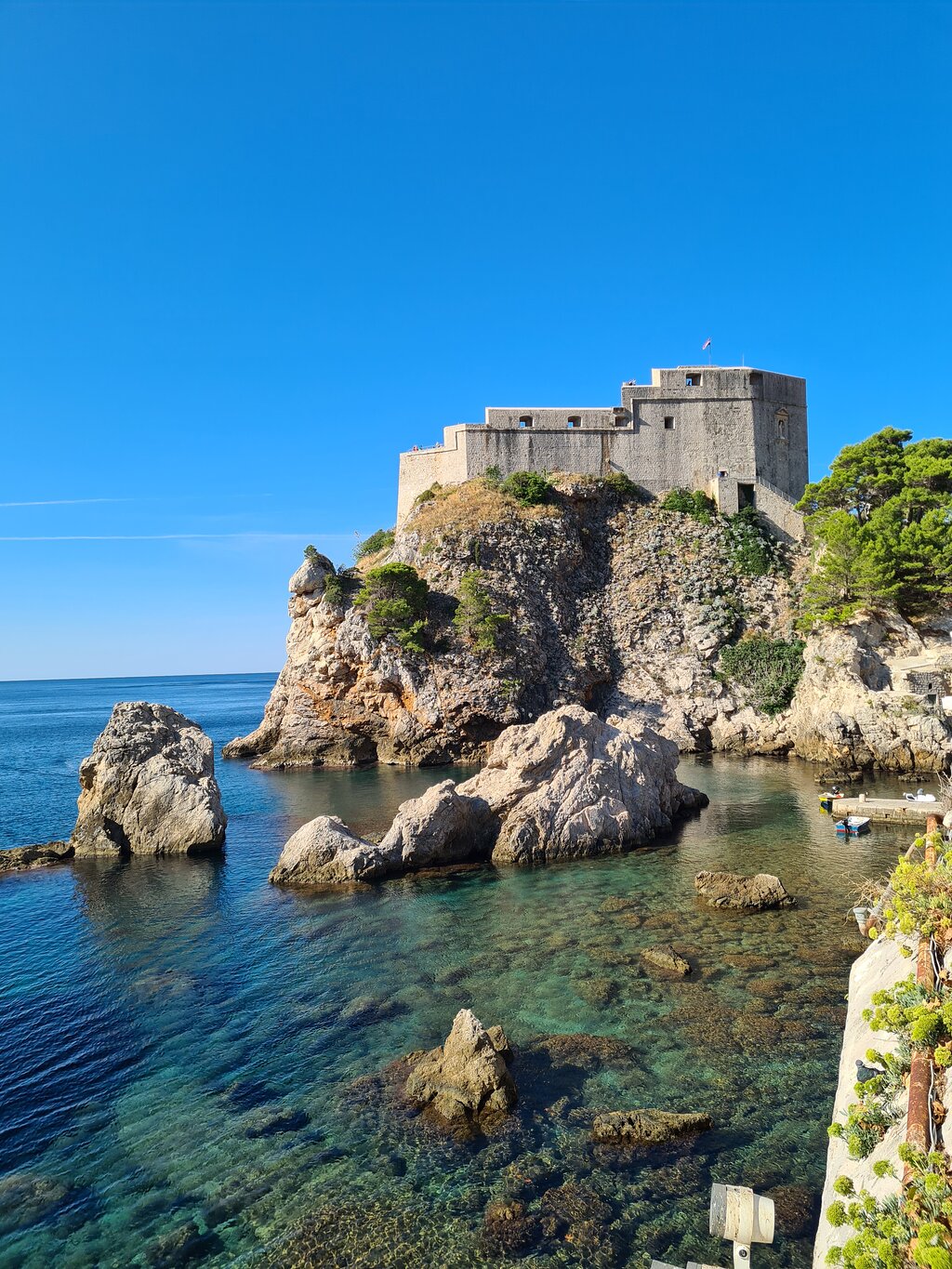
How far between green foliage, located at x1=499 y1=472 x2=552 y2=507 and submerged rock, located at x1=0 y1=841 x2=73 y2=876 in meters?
32.5

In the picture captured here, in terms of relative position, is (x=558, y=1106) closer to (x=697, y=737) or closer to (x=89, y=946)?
(x=89, y=946)

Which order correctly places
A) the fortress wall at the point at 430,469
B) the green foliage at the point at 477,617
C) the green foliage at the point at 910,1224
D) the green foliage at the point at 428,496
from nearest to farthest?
the green foliage at the point at 910,1224, the green foliage at the point at 477,617, the green foliage at the point at 428,496, the fortress wall at the point at 430,469

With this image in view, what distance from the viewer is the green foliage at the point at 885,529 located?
3612 cm

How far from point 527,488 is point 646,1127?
1668 inches

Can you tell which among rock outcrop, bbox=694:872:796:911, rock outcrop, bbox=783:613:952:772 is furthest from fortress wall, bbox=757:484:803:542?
rock outcrop, bbox=694:872:796:911

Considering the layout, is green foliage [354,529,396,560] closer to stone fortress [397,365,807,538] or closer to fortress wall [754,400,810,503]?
stone fortress [397,365,807,538]

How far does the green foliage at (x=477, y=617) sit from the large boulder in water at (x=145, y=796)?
1912 cm

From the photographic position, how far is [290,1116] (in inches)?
394

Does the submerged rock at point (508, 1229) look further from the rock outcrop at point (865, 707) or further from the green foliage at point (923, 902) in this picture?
the rock outcrop at point (865, 707)

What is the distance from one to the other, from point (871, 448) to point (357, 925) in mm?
35616

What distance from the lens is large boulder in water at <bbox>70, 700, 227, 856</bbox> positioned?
80.0ft

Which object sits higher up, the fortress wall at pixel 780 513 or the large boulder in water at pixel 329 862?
the fortress wall at pixel 780 513

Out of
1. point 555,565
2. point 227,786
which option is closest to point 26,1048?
point 227,786

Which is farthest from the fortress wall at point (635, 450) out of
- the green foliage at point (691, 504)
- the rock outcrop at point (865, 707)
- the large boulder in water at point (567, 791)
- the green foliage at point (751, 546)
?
the large boulder in water at point (567, 791)
